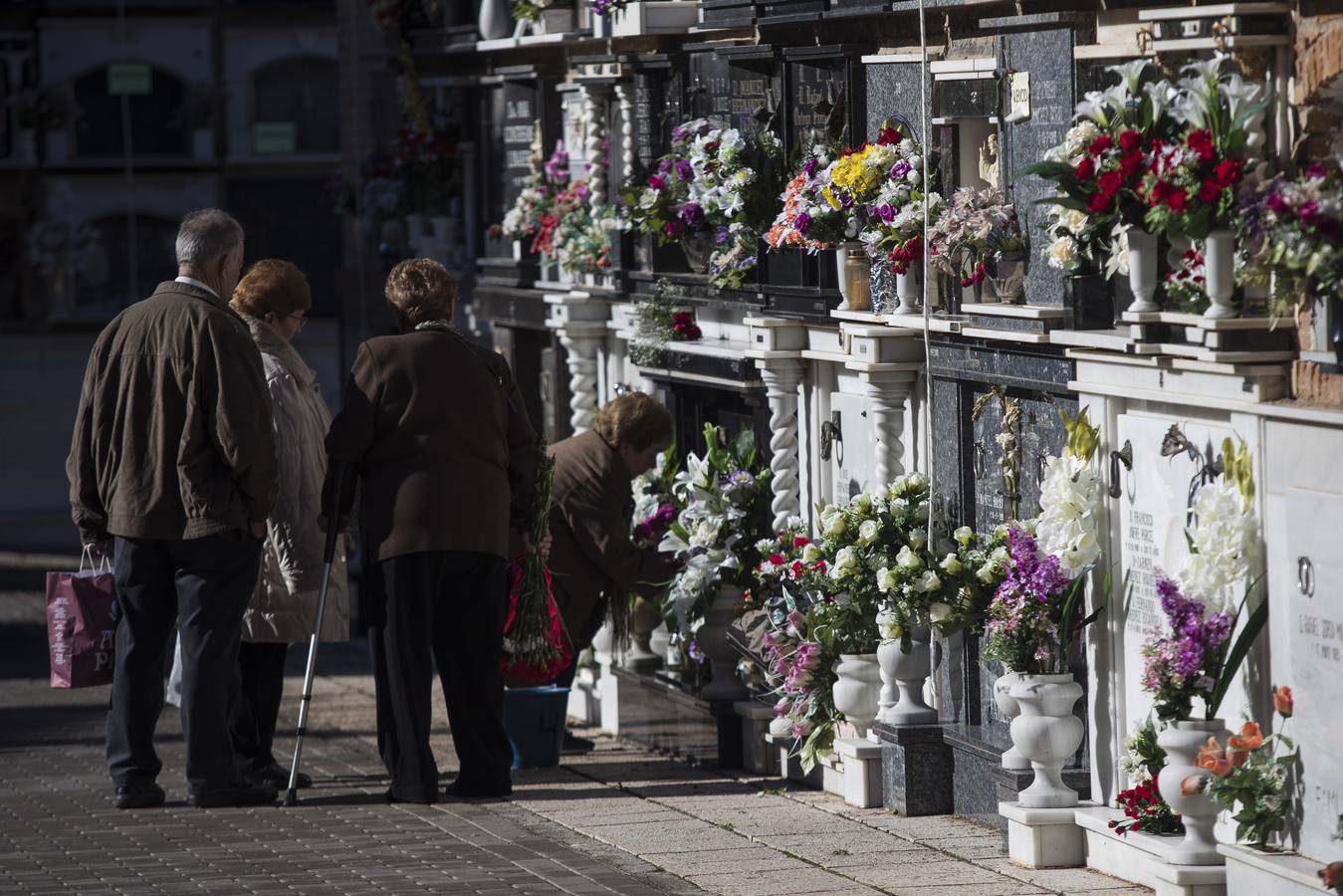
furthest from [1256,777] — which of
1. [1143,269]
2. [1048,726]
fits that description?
[1143,269]

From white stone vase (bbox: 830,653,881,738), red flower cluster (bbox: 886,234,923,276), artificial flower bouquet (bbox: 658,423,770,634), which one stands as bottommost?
white stone vase (bbox: 830,653,881,738)

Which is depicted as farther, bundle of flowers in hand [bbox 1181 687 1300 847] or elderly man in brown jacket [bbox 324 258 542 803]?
elderly man in brown jacket [bbox 324 258 542 803]

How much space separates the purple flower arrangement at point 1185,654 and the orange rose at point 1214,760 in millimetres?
200

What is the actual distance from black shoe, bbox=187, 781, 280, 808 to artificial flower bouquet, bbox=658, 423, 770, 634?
2.23 meters

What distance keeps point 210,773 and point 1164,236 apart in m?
4.28

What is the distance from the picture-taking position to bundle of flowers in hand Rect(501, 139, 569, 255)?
13.9m

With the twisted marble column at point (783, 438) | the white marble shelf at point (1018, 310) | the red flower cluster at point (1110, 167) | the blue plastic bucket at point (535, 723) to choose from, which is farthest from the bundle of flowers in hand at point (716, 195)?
the red flower cluster at point (1110, 167)

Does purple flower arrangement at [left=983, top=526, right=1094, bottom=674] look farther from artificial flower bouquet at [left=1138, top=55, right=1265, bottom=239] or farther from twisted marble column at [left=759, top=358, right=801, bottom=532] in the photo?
twisted marble column at [left=759, top=358, right=801, bottom=532]

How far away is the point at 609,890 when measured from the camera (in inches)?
314

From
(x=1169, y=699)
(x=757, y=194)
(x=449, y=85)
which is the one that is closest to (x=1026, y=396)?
(x=1169, y=699)

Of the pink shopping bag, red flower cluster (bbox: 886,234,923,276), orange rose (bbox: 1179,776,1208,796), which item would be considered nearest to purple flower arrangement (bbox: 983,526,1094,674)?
orange rose (bbox: 1179,776,1208,796)

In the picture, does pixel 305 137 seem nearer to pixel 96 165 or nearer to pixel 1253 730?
pixel 96 165

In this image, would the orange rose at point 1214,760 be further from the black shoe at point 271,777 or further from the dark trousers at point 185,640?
the black shoe at point 271,777

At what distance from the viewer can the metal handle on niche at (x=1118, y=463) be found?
26.6 feet
